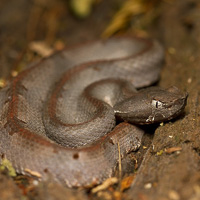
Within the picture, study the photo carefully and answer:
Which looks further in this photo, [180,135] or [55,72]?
[55,72]

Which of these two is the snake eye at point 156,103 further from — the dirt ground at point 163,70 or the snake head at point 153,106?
→ the dirt ground at point 163,70

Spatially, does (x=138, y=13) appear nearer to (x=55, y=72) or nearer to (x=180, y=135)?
(x=55, y=72)

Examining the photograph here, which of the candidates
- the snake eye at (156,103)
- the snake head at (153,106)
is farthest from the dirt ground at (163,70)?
the snake eye at (156,103)

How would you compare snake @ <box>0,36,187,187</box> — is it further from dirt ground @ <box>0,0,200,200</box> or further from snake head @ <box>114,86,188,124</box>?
dirt ground @ <box>0,0,200,200</box>

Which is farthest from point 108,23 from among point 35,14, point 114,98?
point 114,98

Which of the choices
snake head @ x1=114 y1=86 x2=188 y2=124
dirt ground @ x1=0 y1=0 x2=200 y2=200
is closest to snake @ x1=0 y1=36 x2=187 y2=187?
snake head @ x1=114 y1=86 x2=188 y2=124

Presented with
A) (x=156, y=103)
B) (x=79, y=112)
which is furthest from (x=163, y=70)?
(x=79, y=112)
